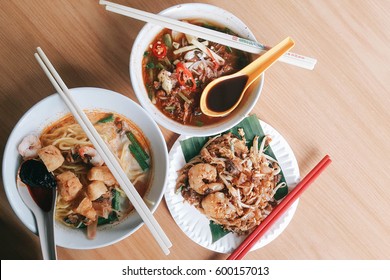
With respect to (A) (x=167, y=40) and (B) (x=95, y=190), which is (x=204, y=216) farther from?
(A) (x=167, y=40)

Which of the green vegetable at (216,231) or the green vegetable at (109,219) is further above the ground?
the green vegetable at (216,231)

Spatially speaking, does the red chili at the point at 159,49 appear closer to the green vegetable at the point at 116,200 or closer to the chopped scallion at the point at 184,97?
the chopped scallion at the point at 184,97

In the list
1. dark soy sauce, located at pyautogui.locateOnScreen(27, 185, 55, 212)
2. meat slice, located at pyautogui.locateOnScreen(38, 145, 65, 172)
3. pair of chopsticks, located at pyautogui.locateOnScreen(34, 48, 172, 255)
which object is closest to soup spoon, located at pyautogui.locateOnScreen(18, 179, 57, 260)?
dark soy sauce, located at pyautogui.locateOnScreen(27, 185, 55, 212)

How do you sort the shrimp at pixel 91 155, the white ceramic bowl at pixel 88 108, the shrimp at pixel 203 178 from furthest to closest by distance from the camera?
1. the shrimp at pixel 203 178
2. the shrimp at pixel 91 155
3. the white ceramic bowl at pixel 88 108

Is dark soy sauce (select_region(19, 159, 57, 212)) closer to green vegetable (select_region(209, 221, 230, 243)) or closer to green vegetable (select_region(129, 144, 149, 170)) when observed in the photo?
green vegetable (select_region(129, 144, 149, 170))

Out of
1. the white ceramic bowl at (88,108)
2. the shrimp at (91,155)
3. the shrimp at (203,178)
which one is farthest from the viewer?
the shrimp at (203,178)

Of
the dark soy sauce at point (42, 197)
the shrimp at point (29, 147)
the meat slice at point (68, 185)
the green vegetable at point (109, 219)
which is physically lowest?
the dark soy sauce at point (42, 197)

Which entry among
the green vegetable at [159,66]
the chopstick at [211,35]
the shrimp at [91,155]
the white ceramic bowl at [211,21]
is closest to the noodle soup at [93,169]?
the shrimp at [91,155]

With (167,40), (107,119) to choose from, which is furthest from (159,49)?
(107,119)

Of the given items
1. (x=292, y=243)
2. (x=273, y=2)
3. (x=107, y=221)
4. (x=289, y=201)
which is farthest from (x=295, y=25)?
(x=107, y=221)
